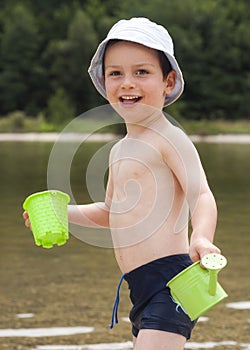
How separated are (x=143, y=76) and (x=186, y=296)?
0.61 meters

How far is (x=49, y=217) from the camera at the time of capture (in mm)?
2379

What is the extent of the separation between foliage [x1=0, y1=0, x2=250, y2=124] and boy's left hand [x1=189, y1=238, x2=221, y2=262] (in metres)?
42.7

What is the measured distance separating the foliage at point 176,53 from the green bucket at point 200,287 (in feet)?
140

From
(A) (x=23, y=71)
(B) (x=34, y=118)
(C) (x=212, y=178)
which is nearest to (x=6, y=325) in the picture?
(C) (x=212, y=178)

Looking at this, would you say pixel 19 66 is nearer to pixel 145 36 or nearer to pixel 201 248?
pixel 145 36

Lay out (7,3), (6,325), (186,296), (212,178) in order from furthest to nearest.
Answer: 1. (7,3)
2. (212,178)
3. (6,325)
4. (186,296)

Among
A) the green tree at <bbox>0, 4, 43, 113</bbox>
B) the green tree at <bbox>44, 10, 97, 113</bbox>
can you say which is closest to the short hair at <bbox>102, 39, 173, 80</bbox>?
the green tree at <bbox>44, 10, 97, 113</bbox>

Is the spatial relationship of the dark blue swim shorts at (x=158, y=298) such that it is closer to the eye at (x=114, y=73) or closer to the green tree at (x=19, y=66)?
the eye at (x=114, y=73)

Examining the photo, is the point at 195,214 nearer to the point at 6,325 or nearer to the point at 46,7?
the point at 6,325

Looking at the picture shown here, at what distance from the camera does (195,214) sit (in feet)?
7.55

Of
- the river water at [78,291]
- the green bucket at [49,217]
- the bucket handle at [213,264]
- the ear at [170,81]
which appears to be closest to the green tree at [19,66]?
the river water at [78,291]

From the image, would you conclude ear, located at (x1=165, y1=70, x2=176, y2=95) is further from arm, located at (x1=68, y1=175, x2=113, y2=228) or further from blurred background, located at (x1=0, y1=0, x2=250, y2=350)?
arm, located at (x1=68, y1=175, x2=113, y2=228)

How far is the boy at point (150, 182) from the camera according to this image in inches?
93.2

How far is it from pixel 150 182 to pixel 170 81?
0.98 feet
